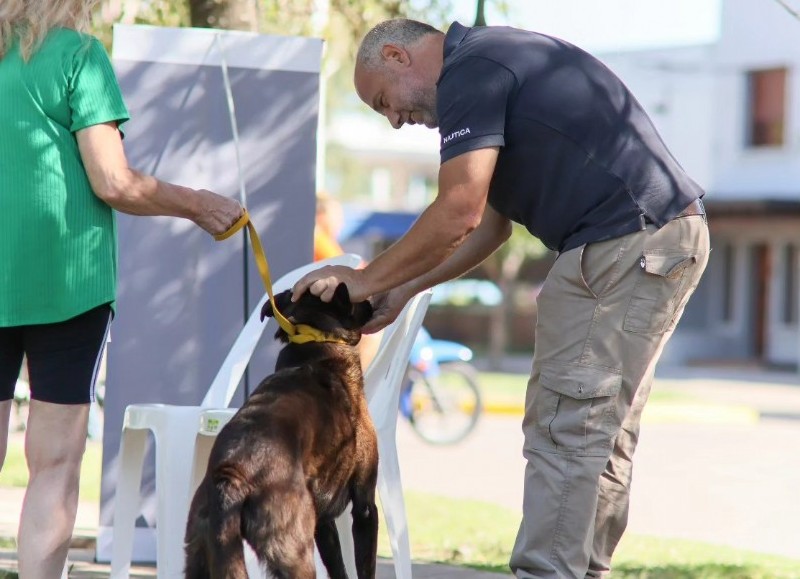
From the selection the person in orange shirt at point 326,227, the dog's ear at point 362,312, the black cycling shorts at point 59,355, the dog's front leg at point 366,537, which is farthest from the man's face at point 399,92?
the person in orange shirt at point 326,227

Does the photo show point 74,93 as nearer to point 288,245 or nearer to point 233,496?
point 233,496

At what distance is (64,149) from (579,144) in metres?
1.53

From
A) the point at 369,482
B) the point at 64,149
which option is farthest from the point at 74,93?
the point at 369,482

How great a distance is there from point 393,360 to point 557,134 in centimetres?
148

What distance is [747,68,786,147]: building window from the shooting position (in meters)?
27.4

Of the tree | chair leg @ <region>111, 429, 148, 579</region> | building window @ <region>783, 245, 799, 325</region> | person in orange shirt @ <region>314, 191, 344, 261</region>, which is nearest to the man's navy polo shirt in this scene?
chair leg @ <region>111, 429, 148, 579</region>

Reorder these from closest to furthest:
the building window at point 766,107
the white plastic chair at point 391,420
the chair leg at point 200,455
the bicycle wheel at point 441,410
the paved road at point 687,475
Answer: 1. the chair leg at point 200,455
2. the white plastic chair at point 391,420
3. the paved road at point 687,475
4. the bicycle wheel at point 441,410
5. the building window at point 766,107

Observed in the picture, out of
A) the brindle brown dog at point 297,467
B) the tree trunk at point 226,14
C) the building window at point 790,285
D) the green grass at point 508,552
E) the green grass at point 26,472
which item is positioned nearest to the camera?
the brindle brown dog at point 297,467

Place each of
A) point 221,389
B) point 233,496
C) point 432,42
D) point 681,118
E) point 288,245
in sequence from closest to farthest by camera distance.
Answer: point 233,496, point 432,42, point 221,389, point 288,245, point 681,118

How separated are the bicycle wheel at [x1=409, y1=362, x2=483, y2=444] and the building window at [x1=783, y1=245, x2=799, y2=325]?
16318 mm

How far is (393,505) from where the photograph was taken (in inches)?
177

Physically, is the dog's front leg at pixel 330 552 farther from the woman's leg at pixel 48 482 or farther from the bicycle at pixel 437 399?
the bicycle at pixel 437 399

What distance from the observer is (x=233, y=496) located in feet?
10.5

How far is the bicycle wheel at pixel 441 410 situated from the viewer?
1226 centimetres
